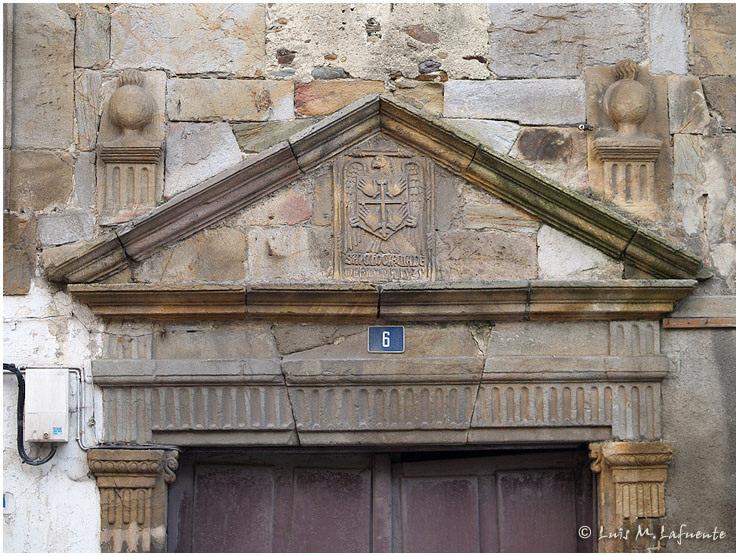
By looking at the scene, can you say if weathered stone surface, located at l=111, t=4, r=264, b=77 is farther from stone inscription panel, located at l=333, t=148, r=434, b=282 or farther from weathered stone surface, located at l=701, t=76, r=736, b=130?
weathered stone surface, located at l=701, t=76, r=736, b=130

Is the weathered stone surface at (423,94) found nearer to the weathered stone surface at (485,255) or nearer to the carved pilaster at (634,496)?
the weathered stone surface at (485,255)

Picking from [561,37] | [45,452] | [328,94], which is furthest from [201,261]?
[561,37]

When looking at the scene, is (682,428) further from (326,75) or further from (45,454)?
(45,454)

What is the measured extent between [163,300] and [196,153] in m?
0.75

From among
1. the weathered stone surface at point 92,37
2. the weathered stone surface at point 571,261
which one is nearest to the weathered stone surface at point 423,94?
the weathered stone surface at point 571,261

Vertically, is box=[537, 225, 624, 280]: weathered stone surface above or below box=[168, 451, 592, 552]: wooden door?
above

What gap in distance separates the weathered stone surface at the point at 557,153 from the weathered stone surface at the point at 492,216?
24 centimetres

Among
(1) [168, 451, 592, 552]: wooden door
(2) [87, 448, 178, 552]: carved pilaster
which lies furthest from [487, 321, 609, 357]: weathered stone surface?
(2) [87, 448, 178, 552]: carved pilaster

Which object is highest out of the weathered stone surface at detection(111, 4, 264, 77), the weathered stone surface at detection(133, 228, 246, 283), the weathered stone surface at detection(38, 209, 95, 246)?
the weathered stone surface at detection(111, 4, 264, 77)

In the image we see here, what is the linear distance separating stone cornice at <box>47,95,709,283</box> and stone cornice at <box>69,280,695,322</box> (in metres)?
0.15

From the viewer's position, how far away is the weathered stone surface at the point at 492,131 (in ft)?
17.6

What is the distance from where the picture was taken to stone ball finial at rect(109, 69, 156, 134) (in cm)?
Result: 521

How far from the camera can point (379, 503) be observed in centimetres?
530

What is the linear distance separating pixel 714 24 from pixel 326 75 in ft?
6.46
